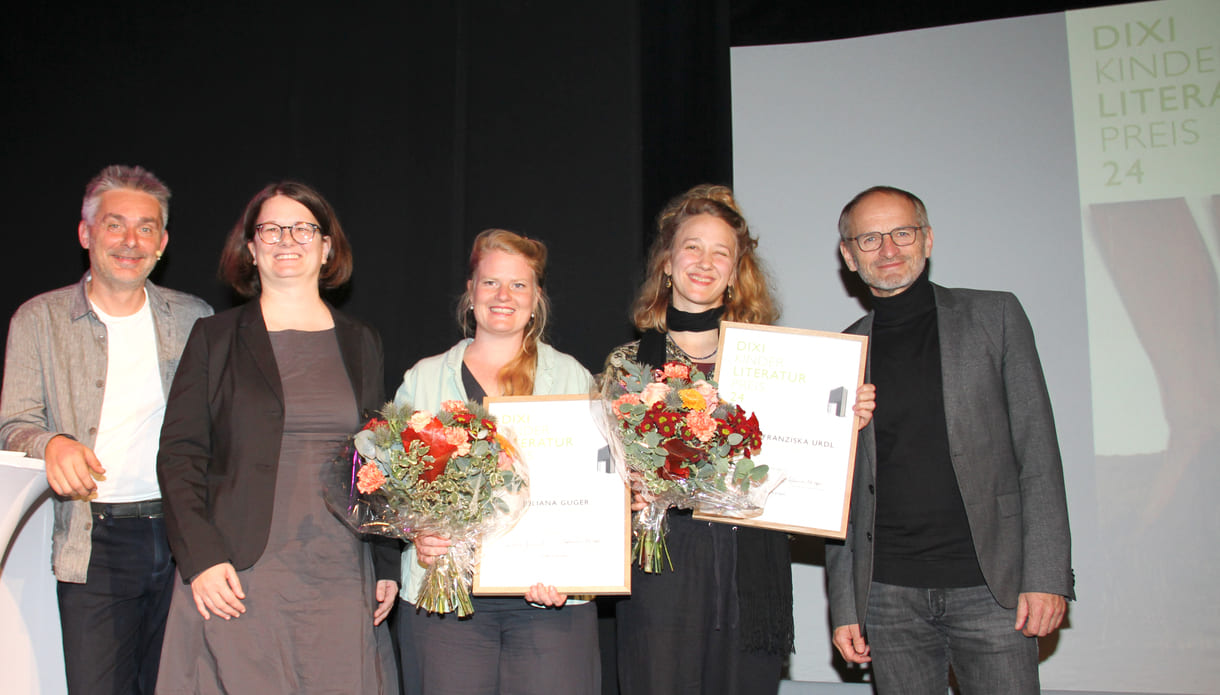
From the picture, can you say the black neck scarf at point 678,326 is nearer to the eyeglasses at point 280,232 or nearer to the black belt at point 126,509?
the eyeglasses at point 280,232

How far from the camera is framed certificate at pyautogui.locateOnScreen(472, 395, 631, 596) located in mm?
2168

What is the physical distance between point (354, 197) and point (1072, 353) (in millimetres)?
3306

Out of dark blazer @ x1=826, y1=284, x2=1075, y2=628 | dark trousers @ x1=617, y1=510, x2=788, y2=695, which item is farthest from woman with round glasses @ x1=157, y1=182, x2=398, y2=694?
dark blazer @ x1=826, y1=284, x2=1075, y2=628

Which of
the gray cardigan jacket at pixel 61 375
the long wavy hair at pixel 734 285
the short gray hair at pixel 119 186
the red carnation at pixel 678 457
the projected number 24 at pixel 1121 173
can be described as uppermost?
the projected number 24 at pixel 1121 173

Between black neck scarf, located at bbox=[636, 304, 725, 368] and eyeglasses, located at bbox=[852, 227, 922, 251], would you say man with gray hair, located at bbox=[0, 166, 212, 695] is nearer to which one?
black neck scarf, located at bbox=[636, 304, 725, 368]

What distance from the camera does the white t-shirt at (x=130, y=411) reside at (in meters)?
2.52

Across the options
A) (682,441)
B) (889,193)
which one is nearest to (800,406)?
(682,441)

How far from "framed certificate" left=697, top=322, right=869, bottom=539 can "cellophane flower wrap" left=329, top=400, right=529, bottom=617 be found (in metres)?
0.69

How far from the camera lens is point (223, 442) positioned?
7.17 feet

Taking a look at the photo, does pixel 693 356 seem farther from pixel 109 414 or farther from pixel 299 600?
pixel 109 414

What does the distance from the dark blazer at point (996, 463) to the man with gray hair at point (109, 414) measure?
2.19 meters

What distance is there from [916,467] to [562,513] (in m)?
1.07

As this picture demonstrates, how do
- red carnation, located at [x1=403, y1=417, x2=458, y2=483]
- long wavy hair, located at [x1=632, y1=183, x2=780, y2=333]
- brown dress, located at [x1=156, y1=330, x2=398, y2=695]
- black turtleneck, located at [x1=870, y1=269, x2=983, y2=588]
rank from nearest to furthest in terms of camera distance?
red carnation, located at [x1=403, y1=417, x2=458, y2=483] < brown dress, located at [x1=156, y1=330, x2=398, y2=695] < black turtleneck, located at [x1=870, y1=269, x2=983, y2=588] < long wavy hair, located at [x1=632, y1=183, x2=780, y2=333]

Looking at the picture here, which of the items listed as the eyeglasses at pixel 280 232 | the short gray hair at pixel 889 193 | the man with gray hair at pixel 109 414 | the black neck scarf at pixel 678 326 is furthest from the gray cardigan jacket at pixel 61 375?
the short gray hair at pixel 889 193
